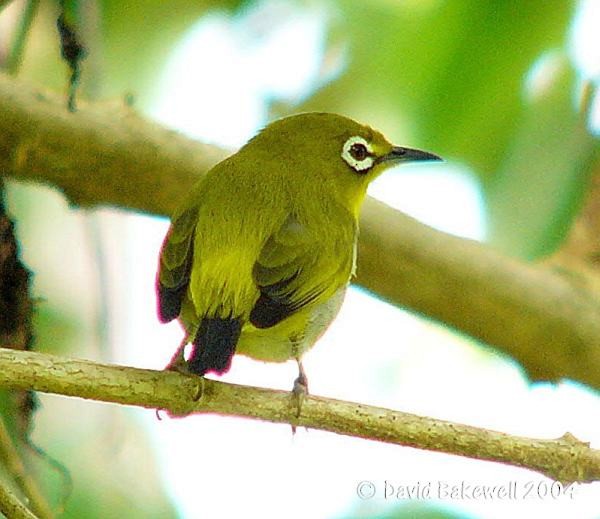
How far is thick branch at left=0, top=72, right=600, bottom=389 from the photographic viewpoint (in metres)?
5.57

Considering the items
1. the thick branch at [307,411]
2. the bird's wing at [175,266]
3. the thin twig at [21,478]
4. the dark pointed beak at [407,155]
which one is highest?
the dark pointed beak at [407,155]

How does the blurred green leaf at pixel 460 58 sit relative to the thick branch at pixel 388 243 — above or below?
above

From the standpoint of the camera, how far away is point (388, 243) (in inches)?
225

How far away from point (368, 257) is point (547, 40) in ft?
4.33

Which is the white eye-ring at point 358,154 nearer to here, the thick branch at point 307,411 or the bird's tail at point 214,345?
the bird's tail at point 214,345

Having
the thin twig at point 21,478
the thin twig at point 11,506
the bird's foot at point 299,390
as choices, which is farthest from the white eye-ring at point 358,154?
the thin twig at point 11,506

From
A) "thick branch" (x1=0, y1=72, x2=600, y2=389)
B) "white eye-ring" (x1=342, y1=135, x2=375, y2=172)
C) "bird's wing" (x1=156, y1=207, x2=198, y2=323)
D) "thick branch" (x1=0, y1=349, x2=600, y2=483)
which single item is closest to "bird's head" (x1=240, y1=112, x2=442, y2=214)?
"white eye-ring" (x1=342, y1=135, x2=375, y2=172)

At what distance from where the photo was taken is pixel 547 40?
6004mm

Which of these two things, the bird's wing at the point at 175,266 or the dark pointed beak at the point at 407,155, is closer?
the bird's wing at the point at 175,266

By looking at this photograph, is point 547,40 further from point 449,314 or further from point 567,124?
point 449,314

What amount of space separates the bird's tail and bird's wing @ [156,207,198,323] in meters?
0.15

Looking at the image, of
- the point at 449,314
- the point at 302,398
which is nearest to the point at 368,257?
the point at 449,314

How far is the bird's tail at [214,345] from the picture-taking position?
14.2ft

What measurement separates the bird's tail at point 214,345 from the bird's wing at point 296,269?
4.1 inches
